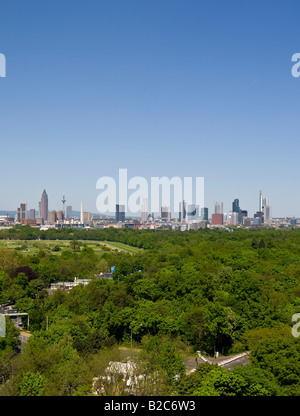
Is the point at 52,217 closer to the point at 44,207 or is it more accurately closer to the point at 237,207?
the point at 44,207

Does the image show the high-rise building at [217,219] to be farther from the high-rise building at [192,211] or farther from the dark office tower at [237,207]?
the dark office tower at [237,207]

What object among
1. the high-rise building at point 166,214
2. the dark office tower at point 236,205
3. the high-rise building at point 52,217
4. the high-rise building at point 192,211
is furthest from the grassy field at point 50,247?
the high-rise building at point 166,214

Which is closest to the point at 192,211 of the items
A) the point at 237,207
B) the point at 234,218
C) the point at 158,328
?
the point at 234,218

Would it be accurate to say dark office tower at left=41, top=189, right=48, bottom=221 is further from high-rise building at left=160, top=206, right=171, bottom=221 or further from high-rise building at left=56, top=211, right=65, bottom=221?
high-rise building at left=160, top=206, right=171, bottom=221

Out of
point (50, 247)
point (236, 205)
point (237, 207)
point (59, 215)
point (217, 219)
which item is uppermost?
point (236, 205)

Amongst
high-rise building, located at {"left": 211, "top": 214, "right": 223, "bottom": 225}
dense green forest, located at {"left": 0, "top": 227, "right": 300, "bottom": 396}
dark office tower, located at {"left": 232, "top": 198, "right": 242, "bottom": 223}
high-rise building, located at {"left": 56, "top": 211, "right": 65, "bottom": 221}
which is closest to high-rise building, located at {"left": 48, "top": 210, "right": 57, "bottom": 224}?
high-rise building, located at {"left": 56, "top": 211, "right": 65, "bottom": 221}

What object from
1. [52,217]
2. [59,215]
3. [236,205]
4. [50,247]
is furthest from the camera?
[236,205]
